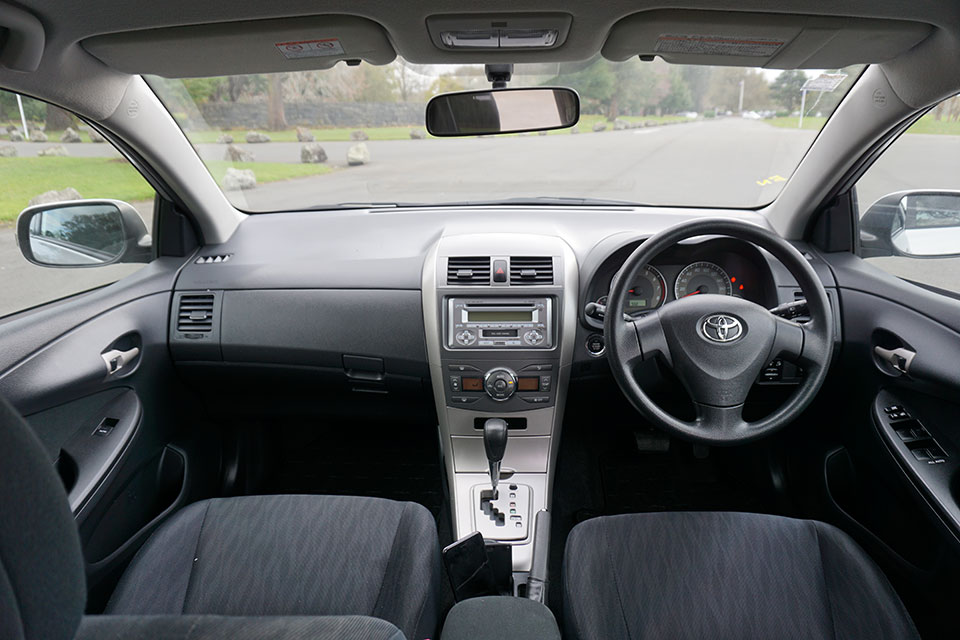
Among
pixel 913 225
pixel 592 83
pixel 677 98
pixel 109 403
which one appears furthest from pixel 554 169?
pixel 109 403

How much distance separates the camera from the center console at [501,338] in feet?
7.97

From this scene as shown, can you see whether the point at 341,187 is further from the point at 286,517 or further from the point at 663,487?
the point at 663,487

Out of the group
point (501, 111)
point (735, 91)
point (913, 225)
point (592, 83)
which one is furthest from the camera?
point (735, 91)

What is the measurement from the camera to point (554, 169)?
328 cm

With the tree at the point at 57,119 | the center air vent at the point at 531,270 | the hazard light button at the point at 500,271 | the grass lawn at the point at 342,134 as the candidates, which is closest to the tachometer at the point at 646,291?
the center air vent at the point at 531,270

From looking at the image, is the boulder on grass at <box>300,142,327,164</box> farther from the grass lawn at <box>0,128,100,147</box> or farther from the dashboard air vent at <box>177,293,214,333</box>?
the grass lawn at <box>0,128,100,147</box>

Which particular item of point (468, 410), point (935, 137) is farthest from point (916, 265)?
point (468, 410)

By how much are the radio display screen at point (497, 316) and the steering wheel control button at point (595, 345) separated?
0.26 m

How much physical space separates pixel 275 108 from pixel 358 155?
0.49m

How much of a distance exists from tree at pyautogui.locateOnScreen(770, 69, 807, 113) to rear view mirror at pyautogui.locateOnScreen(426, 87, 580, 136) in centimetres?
81

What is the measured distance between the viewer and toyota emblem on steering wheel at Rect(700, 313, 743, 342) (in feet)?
6.19

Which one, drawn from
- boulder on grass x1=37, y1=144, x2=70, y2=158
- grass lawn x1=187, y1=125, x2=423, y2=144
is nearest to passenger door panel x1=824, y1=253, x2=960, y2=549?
grass lawn x1=187, y1=125, x2=423, y2=144

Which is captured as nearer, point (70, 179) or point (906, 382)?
point (906, 382)

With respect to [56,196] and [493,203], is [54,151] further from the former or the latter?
[493,203]
